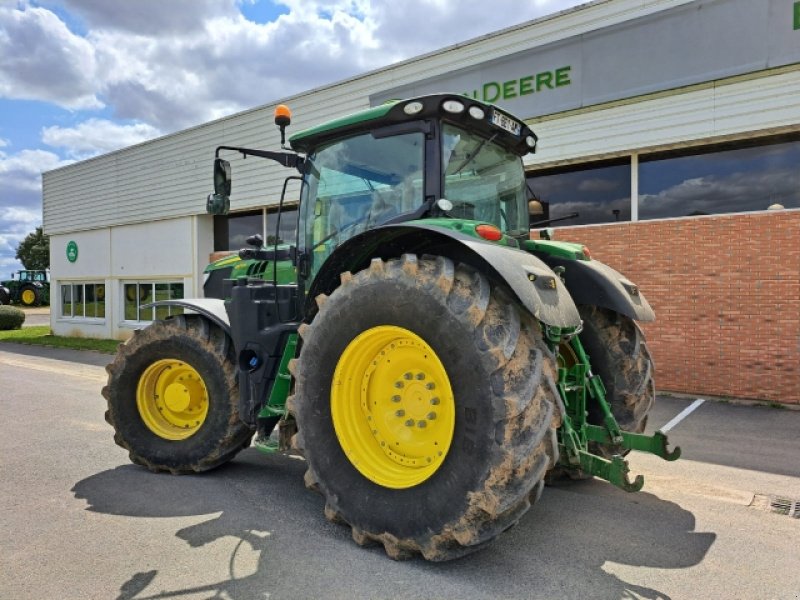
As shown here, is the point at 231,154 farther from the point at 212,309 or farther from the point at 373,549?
the point at 373,549

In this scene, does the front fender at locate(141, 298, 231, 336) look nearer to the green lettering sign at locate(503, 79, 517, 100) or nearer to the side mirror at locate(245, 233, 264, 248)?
the side mirror at locate(245, 233, 264, 248)

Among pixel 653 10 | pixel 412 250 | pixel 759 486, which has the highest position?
pixel 653 10

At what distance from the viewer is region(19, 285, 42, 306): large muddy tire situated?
39125 mm

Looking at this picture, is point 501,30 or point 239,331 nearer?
point 239,331

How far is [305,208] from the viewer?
168 inches

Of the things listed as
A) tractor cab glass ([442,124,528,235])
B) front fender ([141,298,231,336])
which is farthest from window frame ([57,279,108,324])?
tractor cab glass ([442,124,528,235])

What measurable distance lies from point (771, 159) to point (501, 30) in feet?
16.3

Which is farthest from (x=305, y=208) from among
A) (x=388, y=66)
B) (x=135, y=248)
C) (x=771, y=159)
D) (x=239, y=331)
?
(x=135, y=248)

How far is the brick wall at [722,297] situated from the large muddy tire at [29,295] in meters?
41.5

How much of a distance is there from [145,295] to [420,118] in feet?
53.6

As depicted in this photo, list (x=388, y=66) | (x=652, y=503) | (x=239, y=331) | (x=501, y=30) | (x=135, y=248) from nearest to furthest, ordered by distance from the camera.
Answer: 1. (x=652, y=503)
2. (x=239, y=331)
3. (x=501, y=30)
4. (x=388, y=66)
5. (x=135, y=248)

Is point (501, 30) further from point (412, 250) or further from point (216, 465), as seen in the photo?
point (216, 465)

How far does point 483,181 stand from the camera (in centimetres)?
408

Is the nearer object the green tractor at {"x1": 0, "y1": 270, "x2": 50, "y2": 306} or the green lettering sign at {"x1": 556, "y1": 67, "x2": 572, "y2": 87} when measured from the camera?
the green lettering sign at {"x1": 556, "y1": 67, "x2": 572, "y2": 87}
